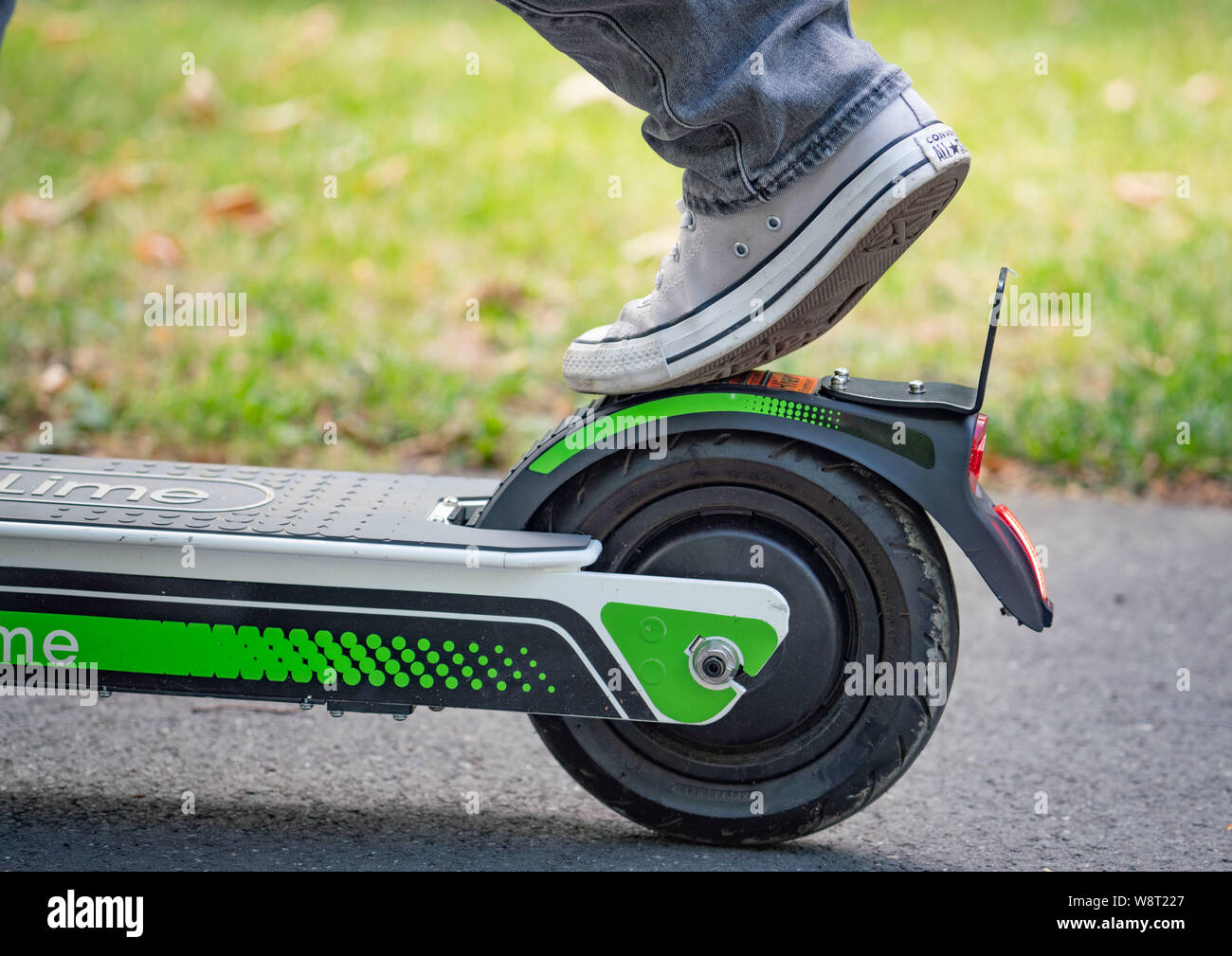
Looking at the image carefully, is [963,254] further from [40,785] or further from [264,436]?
[40,785]

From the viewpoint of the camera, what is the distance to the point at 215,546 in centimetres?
202

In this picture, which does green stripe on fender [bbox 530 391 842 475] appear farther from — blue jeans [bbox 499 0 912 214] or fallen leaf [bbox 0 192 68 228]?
fallen leaf [bbox 0 192 68 228]

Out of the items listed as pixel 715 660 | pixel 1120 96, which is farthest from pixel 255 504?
pixel 1120 96

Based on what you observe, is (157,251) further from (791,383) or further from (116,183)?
(791,383)

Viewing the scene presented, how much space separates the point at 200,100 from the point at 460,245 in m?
1.78

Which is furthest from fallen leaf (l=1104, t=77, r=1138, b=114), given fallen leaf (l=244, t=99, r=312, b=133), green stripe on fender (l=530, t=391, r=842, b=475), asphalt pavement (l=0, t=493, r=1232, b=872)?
green stripe on fender (l=530, t=391, r=842, b=475)

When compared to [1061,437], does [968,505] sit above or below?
below

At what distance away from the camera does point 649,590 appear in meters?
2.05

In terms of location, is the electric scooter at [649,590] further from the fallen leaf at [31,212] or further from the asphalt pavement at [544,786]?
the fallen leaf at [31,212]

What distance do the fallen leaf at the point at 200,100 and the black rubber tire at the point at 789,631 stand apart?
4.70 m

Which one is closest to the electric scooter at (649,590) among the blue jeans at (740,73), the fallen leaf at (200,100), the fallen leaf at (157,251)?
the blue jeans at (740,73)
